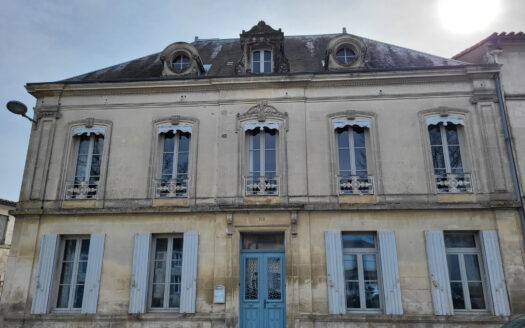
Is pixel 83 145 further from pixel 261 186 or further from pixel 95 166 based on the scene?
pixel 261 186

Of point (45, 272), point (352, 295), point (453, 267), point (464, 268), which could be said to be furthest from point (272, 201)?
point (45, 272)

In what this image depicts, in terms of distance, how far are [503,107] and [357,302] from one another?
5.72 m

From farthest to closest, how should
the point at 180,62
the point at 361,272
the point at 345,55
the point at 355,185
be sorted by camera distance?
the point at 180,62 → the point at 345,55 → the point at 355,185 → the point at 361,272

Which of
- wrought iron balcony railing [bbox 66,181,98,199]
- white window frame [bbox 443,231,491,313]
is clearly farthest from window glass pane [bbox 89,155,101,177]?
white window frame [bbox 443,231,491,313]

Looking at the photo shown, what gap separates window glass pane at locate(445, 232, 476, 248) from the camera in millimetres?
8109

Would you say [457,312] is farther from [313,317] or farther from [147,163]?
[147,163]

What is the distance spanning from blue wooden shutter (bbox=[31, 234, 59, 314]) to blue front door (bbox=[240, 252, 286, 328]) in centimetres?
438

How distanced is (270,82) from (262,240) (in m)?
3.92

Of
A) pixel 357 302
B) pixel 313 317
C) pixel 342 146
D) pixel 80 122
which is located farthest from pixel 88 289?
pixel 342 146

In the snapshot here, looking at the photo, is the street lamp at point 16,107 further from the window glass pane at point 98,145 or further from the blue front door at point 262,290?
the blue front door at point 262,290

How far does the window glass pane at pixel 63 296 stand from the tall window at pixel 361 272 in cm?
635

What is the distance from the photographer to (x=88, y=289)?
8.20 metres

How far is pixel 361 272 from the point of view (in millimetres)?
8039

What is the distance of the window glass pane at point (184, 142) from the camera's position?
9258 millimetres
